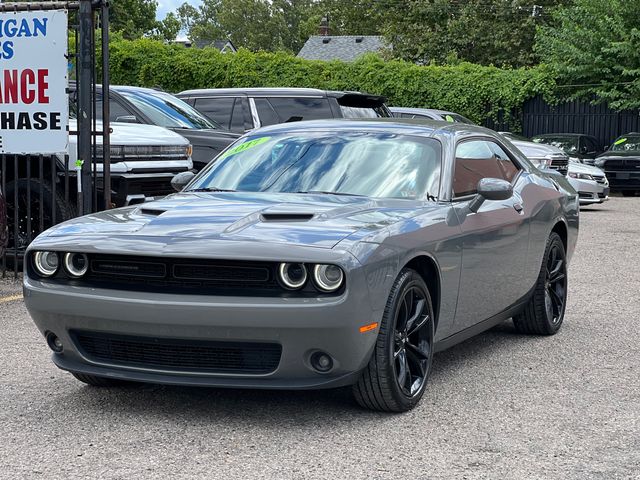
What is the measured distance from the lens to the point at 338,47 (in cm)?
7806

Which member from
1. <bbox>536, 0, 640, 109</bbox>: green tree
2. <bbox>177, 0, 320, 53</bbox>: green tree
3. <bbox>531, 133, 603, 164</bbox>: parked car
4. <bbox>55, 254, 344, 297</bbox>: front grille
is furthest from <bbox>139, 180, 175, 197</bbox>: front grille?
<bbox>177, 0, 320, 53</bbox>: green tree

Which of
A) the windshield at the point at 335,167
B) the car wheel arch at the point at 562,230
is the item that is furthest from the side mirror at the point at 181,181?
the car wheel arch at the point at 562,230

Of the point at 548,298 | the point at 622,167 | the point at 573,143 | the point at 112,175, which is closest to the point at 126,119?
the point at 112,175

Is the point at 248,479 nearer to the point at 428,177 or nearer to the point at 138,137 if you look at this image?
the point at 428,177

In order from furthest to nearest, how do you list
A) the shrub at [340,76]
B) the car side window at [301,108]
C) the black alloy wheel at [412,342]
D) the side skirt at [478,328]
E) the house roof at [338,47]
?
the house roof at [338,47] < the shrub at [340,76] < the car side window at [301,108] < the side skirt at [478,328] < the black alloy wheel at [412,342]

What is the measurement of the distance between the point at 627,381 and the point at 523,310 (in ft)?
4.39

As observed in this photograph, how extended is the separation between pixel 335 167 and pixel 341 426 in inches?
67.6

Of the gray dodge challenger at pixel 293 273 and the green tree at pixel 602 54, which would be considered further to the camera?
the green tree at pixel 602 54

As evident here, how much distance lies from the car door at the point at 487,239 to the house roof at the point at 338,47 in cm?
6913

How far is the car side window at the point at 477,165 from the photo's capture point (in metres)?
6.37

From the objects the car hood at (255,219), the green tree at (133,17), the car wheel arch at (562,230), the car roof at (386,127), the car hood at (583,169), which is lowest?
the car hood at (583,169)

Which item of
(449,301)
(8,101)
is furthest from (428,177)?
(8,101)

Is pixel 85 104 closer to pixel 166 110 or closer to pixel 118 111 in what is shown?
pixel 118 111

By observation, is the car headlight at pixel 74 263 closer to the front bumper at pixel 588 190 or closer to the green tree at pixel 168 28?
the front bumper at pixel 588 190
